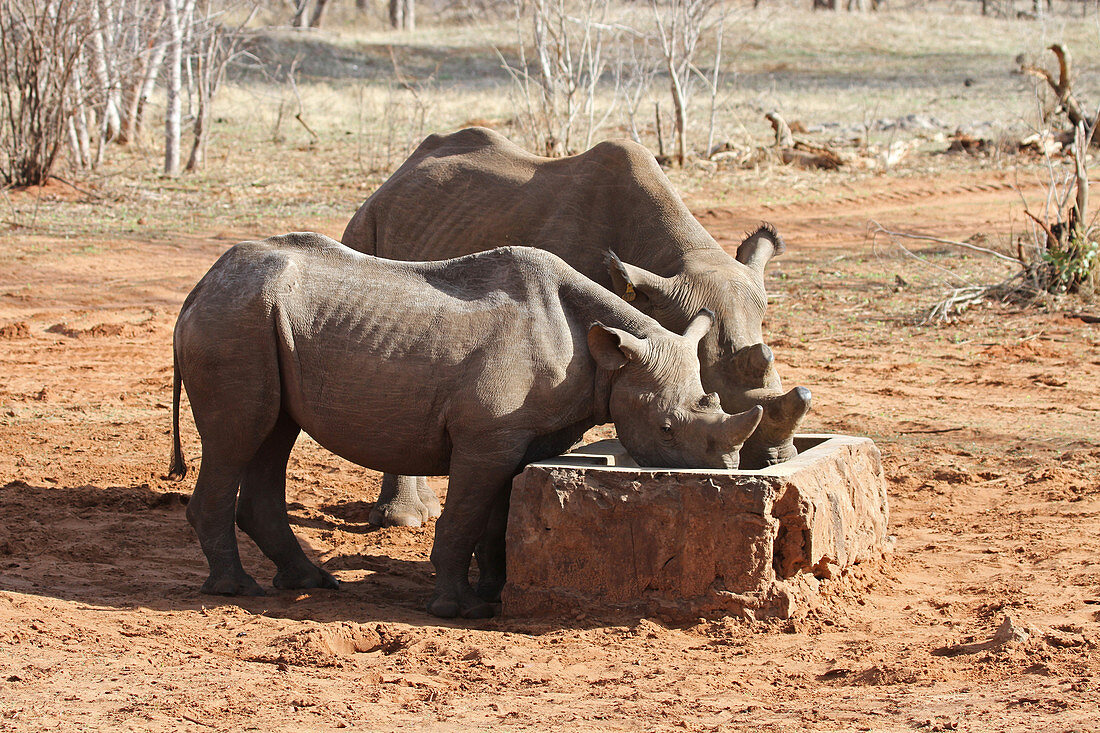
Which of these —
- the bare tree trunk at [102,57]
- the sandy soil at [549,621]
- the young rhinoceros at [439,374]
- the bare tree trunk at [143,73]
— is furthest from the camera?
the bare tree trunk at [143,73]

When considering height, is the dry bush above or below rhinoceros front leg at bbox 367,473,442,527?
above

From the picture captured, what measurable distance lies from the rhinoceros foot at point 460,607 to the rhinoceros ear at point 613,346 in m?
1.17

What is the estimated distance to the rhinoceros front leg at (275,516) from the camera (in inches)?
231

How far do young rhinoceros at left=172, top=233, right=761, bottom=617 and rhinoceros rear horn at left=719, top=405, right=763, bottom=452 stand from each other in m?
0.02

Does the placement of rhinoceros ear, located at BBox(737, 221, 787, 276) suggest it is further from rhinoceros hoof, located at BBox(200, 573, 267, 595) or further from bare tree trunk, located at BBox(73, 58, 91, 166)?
bare tree trunk, located at BBox(73, 58, 91, 166)

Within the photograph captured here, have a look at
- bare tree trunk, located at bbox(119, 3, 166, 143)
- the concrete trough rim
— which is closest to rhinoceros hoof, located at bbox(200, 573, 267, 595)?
the concrete trough rim

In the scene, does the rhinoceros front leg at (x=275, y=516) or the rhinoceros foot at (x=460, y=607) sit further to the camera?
the rhinoceros front leg at (x=275, y=516)

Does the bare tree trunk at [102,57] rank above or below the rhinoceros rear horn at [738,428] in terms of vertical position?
above

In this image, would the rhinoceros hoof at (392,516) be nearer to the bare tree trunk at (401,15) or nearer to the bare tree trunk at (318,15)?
the bare tree trunk at (318,15)

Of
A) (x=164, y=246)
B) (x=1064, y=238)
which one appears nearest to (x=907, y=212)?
(x=1064, y=238)

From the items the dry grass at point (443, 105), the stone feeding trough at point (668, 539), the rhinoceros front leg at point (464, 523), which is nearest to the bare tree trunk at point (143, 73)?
the dry grass at point (443, 105)

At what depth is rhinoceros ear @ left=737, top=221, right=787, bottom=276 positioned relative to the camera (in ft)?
20.9

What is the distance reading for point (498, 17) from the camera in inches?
1636

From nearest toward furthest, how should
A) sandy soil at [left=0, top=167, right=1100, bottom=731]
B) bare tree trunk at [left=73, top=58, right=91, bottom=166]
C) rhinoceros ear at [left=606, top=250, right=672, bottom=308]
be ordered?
sandy soil at [left=0, top=167, right=1100, bottom=731], rhinoceros ear at [left=606, top=250, right=672, bottom=308], bare tree trunk at [left=73, top=58, right=91, bottom=166]
